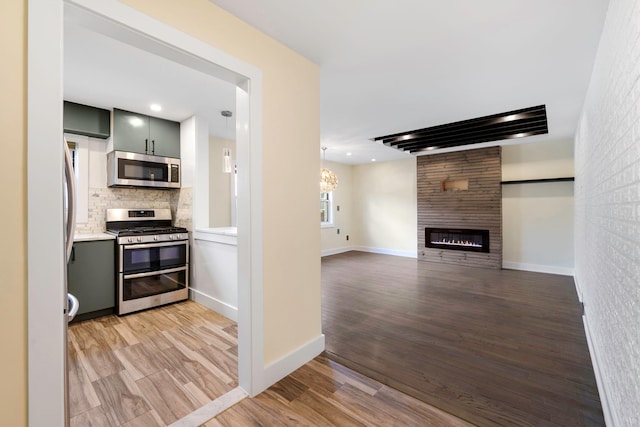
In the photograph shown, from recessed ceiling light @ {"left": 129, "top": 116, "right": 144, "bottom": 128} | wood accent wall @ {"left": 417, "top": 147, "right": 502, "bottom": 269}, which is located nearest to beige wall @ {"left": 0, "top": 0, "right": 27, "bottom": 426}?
recessed ceiling light @ {"left": 129, "top": 116, "right": 144, "bottom": 128}

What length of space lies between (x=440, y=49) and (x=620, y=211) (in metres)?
1.61

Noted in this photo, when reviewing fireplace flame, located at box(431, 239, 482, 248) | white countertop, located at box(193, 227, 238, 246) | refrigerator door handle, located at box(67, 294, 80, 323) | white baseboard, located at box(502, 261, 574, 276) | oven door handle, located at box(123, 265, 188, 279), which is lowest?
white baseboard, located at box(502, 261, 574, 276)

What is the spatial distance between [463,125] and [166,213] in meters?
4.56

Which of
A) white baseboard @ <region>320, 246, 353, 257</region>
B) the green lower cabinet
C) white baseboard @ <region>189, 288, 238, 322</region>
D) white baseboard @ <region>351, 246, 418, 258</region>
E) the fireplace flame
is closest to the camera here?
the green lower cabinet

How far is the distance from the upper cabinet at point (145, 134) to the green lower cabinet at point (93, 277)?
4.02ft

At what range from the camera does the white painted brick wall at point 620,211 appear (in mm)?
1092

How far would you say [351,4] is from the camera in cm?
170

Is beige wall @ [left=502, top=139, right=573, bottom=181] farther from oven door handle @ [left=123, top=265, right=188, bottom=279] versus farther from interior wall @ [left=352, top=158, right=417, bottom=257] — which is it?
oven door handle @ [left=123, top=265, right=188, bottom=279]

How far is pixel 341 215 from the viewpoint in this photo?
25.9 feet

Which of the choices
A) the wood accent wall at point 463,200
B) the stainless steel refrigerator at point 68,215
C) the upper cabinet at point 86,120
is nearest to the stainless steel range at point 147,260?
the upper cabinet at point 86,120

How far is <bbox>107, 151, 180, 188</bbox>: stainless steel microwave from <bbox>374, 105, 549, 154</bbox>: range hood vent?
133 inches

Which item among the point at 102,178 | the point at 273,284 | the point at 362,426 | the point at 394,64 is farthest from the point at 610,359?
the point at 102,178

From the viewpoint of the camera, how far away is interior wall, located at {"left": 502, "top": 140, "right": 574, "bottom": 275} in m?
5.10

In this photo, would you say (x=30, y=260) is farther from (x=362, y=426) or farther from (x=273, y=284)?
(x=362, y=426)
